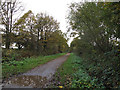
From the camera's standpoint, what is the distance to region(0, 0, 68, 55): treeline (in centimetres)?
1409

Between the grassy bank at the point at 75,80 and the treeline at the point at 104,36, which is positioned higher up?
the treeline at the point at 104,36

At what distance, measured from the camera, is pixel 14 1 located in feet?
48.5

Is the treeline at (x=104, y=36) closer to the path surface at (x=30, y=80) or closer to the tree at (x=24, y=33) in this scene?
the path surface at (x=30, y=80)

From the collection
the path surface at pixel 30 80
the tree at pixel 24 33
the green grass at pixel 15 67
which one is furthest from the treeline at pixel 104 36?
the tree at pixel 24 33

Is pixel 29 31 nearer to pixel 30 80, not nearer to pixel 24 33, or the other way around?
pixel 24 33

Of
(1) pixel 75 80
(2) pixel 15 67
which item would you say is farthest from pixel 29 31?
(1) pixel 75 80

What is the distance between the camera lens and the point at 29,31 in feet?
61.5

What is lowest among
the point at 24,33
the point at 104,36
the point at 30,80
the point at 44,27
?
the point at 30,80

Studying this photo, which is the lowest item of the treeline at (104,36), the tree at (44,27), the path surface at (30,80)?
the path surface at (30,80)

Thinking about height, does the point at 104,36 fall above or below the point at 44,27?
below

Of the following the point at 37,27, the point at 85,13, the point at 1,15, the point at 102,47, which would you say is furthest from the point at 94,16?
the point at 37,27

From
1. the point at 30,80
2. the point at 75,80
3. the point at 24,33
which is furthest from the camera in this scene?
the point at 24,33

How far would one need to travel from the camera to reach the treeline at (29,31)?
46.2 feet

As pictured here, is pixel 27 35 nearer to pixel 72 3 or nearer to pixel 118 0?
pixel 72 3
